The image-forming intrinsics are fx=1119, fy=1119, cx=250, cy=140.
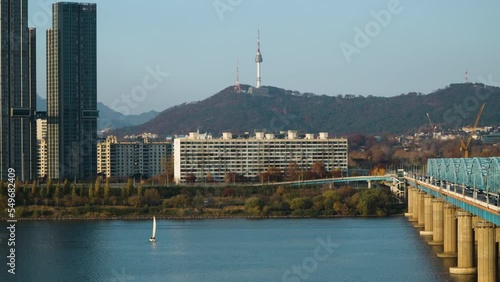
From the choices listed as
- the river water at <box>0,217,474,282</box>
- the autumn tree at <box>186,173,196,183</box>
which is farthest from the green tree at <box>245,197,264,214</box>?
the autumn tree at <box>186,173,196,183</box>

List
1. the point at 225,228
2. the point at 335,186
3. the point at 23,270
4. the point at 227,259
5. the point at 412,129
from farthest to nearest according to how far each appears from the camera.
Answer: the point at 412,129 → the point at 335,186 → the point at 225,228 → the point at 227,259 → the point at 23,270

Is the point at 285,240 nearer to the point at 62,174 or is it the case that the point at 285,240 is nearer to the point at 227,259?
the point at 227,259

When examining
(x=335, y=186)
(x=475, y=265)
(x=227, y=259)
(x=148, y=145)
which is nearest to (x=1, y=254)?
(x=227, y=259)

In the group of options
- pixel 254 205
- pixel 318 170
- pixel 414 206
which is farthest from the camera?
pixel 318 170

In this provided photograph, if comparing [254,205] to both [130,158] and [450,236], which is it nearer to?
[450,236]

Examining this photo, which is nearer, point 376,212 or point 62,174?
point 376,212

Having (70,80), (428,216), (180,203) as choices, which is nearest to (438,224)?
(428,216)
